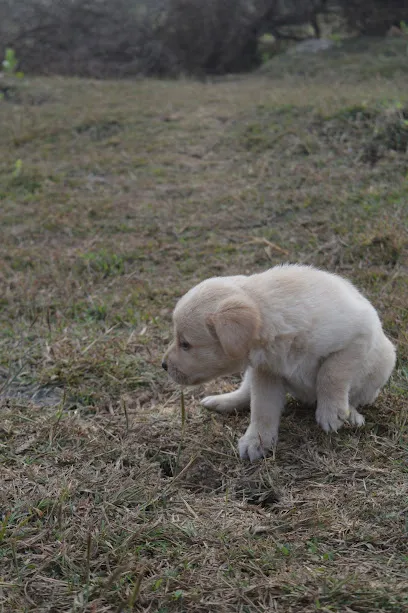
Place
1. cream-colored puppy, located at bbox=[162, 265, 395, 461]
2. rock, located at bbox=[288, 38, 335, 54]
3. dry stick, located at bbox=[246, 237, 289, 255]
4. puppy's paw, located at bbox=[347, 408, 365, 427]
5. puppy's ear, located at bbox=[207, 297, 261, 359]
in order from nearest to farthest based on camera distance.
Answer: puppy's ear, located at bbox=[207, 297, 261, 359] → cream-colored puppy, located at bbox=[162, 265, 395, 461] → puppy's paw, located at bbox=[347, 408, 365, 427] → dry stick, located at bbox=[246, 237, 289, 255] → rock, located at bbox=[288, 38, 335, 54]

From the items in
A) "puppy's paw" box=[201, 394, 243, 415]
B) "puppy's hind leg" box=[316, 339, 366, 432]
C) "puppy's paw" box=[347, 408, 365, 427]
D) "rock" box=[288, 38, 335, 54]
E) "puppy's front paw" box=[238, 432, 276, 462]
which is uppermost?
"rock" box=[288, 38, 335, 54]

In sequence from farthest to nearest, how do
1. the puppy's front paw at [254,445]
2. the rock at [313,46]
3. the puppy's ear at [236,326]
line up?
1. the rock at [313,46]
2. the puppy's front paw at [254,445]
3. the puppy's ear at [236,326]

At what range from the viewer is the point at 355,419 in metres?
3.64

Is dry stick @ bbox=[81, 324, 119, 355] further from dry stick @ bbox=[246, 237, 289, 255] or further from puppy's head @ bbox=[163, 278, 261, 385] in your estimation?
dry stick @ bbox=[246, 237, 289, 255]

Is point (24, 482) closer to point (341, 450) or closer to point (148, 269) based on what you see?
point (341, 450)

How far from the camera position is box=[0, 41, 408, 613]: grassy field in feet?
8.87

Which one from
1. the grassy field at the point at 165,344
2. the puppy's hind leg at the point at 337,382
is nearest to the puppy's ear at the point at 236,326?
the puppy's hind leg at the point at 337,382

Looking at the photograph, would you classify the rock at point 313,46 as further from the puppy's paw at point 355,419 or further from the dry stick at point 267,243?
the puppy's paw at point 355,419

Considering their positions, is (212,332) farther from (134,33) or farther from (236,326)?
(134,33)

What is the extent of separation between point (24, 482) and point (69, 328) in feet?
6.09

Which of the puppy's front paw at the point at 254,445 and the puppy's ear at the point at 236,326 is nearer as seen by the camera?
the puppy's ear at the point at 236,326

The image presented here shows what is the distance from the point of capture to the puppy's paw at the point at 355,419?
363 cm

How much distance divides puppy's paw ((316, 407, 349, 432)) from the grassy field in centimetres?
10

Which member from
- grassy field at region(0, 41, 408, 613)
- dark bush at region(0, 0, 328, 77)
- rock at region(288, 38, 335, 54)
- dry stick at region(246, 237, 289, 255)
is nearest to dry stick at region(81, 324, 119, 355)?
grassy field at region(0, 41, 408, 613)
